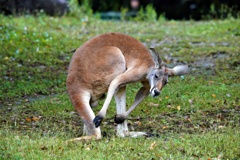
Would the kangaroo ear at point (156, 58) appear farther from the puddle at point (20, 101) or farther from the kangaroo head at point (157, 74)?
the puddle at point (20, 101)

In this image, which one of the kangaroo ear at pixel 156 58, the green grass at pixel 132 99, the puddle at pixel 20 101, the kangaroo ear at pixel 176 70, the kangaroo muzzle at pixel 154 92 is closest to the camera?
the green grass at pixel 132 99

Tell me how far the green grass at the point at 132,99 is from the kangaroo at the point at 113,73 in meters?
0.46

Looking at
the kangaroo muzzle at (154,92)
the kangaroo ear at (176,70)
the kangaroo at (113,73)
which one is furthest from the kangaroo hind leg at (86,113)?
the kangaroo ear at (176,70)

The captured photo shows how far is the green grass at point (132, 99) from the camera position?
5504mm

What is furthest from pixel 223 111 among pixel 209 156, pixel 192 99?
pixel 209 156

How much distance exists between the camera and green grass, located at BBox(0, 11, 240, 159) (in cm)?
550

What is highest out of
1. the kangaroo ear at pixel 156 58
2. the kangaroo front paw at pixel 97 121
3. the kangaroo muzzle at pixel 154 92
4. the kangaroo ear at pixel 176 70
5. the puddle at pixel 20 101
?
the kangaroo ear at pixel 156 58

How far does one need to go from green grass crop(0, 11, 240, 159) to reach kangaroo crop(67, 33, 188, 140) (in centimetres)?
46

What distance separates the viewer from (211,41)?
40.9 feet

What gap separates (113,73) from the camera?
6.27 meters

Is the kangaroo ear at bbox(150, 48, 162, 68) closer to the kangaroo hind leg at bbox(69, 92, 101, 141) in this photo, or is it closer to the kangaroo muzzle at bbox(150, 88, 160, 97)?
the kangaroo muzzle at bbox(150, 88, 160, 97)

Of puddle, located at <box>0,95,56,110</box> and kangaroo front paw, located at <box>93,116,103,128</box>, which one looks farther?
puddle, located at <box>0,95,56,110</box>

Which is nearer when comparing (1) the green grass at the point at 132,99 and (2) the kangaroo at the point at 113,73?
(1) the green grass at the point at 132,99

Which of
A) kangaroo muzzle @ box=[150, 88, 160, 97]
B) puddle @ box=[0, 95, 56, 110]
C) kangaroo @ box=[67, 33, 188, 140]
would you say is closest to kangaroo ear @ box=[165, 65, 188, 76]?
kangaroo @ box=[67, 33, 188, 140]
